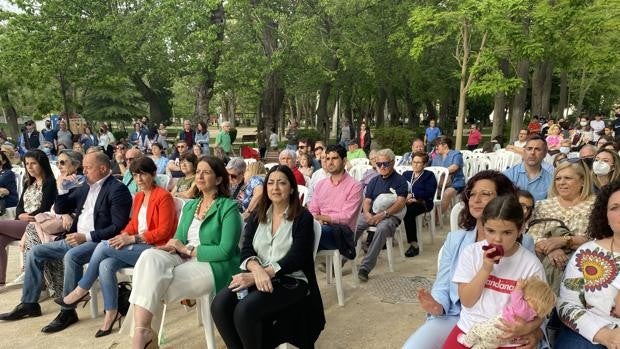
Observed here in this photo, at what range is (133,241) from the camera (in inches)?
144

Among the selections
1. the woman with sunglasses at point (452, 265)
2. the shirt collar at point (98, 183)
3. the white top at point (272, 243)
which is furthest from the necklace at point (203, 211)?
the woman with sunglasses at point (452, 265)

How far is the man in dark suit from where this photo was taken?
378 centimetres

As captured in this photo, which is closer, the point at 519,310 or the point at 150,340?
the point at 519,310

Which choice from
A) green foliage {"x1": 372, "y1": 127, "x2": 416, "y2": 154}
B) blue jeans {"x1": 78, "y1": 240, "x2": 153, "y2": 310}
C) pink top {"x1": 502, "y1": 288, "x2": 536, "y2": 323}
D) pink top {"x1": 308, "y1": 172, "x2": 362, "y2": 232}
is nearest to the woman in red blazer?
blue jeans {"x1": 78, "y1": 240, "x2": 153, "y2": 310}

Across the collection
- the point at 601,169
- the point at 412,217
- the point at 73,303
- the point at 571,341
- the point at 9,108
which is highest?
the point at 9,108

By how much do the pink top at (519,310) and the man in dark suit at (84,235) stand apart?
10.2ft

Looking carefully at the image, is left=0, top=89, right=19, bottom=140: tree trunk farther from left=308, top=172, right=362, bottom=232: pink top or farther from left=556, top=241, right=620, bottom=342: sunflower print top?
left=556, top=241, right=620, bottom=342: sunflower print top

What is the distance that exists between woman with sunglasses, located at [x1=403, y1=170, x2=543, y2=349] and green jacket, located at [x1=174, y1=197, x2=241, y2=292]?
143cm

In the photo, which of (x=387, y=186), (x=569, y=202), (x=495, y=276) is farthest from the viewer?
(x=387, y=186)

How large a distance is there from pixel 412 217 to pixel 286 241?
9.34 feet

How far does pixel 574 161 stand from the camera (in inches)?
124

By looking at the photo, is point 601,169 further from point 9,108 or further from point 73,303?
point 9,108

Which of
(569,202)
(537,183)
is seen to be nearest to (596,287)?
(569,202)

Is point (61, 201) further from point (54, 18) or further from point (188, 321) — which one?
point (54, 18)
